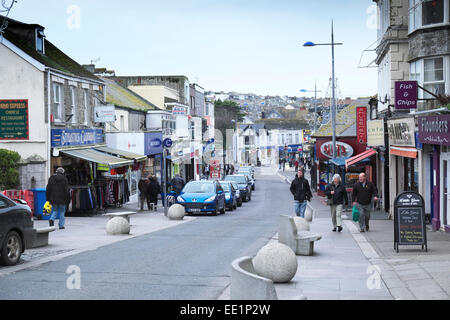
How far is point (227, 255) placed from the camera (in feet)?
45.8

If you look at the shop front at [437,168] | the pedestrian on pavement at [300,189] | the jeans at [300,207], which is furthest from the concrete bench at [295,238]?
the jeans at [300,207]

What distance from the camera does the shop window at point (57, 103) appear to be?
2667 cm

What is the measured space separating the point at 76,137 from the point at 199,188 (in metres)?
5.96

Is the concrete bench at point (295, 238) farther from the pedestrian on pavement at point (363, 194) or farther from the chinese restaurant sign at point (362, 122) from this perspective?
the chinese restaurant sign at point (362, 122)

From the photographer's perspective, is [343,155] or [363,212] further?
[343,155]

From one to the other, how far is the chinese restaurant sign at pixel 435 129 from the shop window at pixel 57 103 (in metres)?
15.0

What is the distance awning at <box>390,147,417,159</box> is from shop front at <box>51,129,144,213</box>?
37.6 feet

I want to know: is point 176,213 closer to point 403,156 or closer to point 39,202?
point 39,202

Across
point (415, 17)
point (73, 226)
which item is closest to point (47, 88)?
point (73, 226)

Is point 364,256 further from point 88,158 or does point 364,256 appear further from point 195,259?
point 88,158

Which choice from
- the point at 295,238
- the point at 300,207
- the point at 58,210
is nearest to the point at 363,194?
the point at 300,207

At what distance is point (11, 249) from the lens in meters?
12.1

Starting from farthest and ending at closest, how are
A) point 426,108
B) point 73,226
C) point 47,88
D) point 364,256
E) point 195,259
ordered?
1. point 47,88
2. point 73,226
3. point 426,108
4. point 364,256
5. point 195,259

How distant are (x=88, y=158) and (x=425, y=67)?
13.8 m
